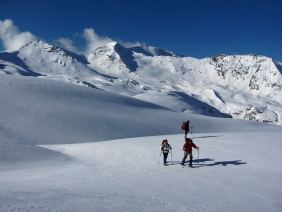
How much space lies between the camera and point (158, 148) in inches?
564

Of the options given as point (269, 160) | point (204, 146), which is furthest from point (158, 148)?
point (269, 160)

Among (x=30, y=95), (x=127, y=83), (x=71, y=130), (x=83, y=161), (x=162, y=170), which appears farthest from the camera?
(x=127, y=83)

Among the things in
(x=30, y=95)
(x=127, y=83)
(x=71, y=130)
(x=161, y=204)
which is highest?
(x=127, y=83)

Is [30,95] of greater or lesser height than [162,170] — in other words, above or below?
above

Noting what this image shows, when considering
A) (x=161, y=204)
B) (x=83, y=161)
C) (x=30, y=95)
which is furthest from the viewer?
(x=30, y=95)

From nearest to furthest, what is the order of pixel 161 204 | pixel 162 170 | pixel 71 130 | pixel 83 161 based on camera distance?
pixel 161 204
pixel 162 170
pixel 83 161
pixel 71 130

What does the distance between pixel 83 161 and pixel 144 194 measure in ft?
18.4

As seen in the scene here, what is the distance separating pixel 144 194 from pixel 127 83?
155138mm

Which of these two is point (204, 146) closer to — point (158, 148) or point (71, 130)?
point (158, 148)

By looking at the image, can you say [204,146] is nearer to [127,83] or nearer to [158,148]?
[158,148]

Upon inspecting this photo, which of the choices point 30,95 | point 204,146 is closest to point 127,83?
point 30,95

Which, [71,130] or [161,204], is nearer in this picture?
[161,204]

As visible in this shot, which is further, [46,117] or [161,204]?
[46,117]

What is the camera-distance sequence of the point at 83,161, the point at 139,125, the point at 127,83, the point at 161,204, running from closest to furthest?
the point at 161,204 < the point at 83,161 < the point at 139,125 < the point at 127,83
